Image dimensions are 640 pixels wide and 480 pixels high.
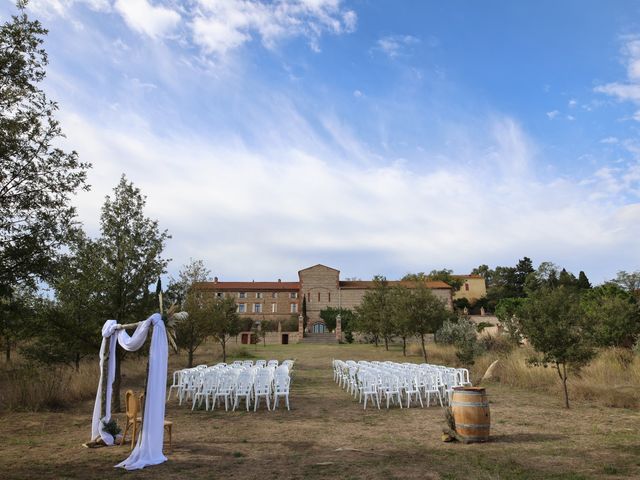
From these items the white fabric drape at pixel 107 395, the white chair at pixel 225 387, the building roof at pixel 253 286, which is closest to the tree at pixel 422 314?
the white chair at pixel 225 387

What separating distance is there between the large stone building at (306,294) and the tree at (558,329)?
4990 cm

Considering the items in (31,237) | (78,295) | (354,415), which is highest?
(31,237)

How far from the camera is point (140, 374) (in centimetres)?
1866

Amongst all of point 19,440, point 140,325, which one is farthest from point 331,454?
point 19,440

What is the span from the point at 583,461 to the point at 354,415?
5.21 meters

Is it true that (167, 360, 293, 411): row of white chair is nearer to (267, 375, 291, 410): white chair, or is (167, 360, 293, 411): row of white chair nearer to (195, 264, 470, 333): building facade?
(267, 375, 291, 410): white chair

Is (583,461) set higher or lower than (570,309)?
lower

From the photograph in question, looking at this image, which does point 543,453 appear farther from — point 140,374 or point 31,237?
point 140,374

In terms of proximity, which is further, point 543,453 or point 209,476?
point 543,453

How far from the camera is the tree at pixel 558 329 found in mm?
10828

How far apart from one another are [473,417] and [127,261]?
8.76 m

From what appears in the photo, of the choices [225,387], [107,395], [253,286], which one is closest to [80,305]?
[107,395]

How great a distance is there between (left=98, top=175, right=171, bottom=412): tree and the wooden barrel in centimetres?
798

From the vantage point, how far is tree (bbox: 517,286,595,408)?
10.8 m
